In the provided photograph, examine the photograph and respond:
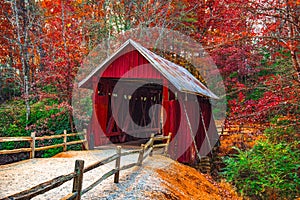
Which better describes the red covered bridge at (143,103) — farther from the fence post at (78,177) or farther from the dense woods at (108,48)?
the fence post at (78,177)

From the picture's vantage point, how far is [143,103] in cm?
1353

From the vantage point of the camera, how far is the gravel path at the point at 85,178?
4.85 m

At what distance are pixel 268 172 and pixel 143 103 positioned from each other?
7.13 metres

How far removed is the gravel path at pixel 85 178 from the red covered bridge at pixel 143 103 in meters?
1.54

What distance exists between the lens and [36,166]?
714 centimetres

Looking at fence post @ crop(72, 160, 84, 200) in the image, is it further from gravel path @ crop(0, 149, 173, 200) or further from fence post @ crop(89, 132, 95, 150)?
fence post @ crop(89, 132, 95, 150)

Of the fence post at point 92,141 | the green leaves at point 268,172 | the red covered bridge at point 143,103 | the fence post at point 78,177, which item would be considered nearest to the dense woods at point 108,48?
the green leaves at point 268,172

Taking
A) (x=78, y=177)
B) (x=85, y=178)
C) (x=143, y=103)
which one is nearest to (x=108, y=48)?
(x=143, y=103)

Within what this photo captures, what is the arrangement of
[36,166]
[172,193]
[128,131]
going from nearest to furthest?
[172,193] < [36,166] < [128,131]

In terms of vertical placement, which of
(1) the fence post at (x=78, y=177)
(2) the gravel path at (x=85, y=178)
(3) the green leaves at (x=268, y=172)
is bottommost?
(3) the green leaves at (x=268, y=172)

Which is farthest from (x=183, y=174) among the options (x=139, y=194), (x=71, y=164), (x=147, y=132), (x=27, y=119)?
(x=27, y=119)

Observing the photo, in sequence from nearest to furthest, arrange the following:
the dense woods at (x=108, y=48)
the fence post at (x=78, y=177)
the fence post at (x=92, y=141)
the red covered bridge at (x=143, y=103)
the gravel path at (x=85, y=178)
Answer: the fence post at (x=78, y=177), the gravel path at (x=85, y=178), the dense woods at (x=108, y=48), the red covered bridge at (x=143, y=103), the fence post at (x=92, y=141)

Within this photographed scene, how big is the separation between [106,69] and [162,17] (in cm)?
972

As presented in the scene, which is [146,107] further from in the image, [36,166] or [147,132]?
[36,166]
